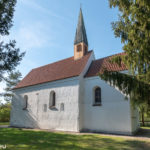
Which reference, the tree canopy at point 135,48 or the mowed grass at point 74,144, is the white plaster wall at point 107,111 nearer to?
A: the mowed grass at point 74,144

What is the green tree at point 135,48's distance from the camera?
20.3 feet

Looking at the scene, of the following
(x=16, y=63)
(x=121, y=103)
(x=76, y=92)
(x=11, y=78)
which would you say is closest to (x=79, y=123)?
(x=76, y=92)

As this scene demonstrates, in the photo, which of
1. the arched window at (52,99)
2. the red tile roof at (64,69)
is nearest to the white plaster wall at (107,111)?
the red tile roof at (64,69)

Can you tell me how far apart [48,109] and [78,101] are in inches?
173

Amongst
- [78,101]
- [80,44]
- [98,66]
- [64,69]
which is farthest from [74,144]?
[80,44]

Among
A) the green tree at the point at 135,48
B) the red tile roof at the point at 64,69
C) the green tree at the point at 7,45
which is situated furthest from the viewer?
the red tile roof at the point at 64,69

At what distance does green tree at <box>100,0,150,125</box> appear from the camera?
20.3 feet

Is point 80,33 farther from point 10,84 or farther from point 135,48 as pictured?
point 10,84

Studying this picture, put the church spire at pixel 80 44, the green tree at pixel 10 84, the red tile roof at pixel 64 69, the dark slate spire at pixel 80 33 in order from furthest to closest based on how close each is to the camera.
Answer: the green tree at pixel 10 84 → the dark slate spire at pixel 80 33 → the church spire at pixel 80 44 → the red tile roof at pixel 64 69

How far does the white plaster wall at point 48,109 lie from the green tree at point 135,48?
754 cm

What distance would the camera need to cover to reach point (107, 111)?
41.7 feet

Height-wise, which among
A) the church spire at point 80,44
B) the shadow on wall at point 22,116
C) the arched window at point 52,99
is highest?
the church spire at point 80,44

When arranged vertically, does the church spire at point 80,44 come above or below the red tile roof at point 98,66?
above

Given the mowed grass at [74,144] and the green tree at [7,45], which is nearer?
the mowed grass at [74,144]
